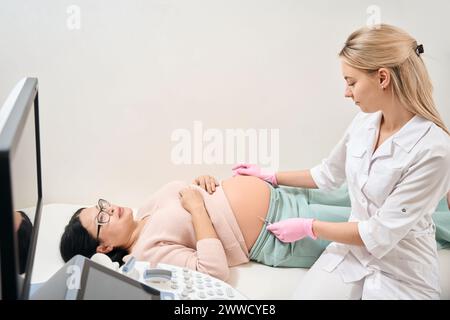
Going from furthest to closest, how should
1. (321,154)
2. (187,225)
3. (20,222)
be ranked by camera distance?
(321,154)
(187,225)
(20,222)

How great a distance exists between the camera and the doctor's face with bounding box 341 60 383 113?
132 centimetres

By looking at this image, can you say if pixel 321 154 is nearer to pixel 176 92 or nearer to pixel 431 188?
pixel 176 92

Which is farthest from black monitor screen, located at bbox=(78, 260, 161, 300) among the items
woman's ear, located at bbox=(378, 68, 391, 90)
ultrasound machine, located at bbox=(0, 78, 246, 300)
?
woman's ear, located at bbox=(378, 68, 391, 90)

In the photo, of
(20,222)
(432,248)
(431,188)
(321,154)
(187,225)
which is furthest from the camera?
(321,154)

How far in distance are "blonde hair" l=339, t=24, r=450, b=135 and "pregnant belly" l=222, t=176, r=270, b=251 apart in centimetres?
62

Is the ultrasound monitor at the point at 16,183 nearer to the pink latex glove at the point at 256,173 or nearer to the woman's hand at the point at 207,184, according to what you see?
the woman's hand at the point at 207,184

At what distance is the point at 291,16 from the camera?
2025mm

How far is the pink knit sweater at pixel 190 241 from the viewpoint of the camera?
4.85 feet

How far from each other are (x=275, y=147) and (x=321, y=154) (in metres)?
0.22

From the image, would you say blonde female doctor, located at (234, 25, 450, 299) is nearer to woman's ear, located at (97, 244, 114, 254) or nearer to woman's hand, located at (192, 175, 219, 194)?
woman's hand, located at (192, 175, 219, 194)

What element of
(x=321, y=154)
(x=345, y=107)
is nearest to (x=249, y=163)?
(x=321, y=154)

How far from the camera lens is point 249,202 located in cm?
170

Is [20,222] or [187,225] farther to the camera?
[187,225]

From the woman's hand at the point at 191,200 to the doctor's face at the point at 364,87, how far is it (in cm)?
64
